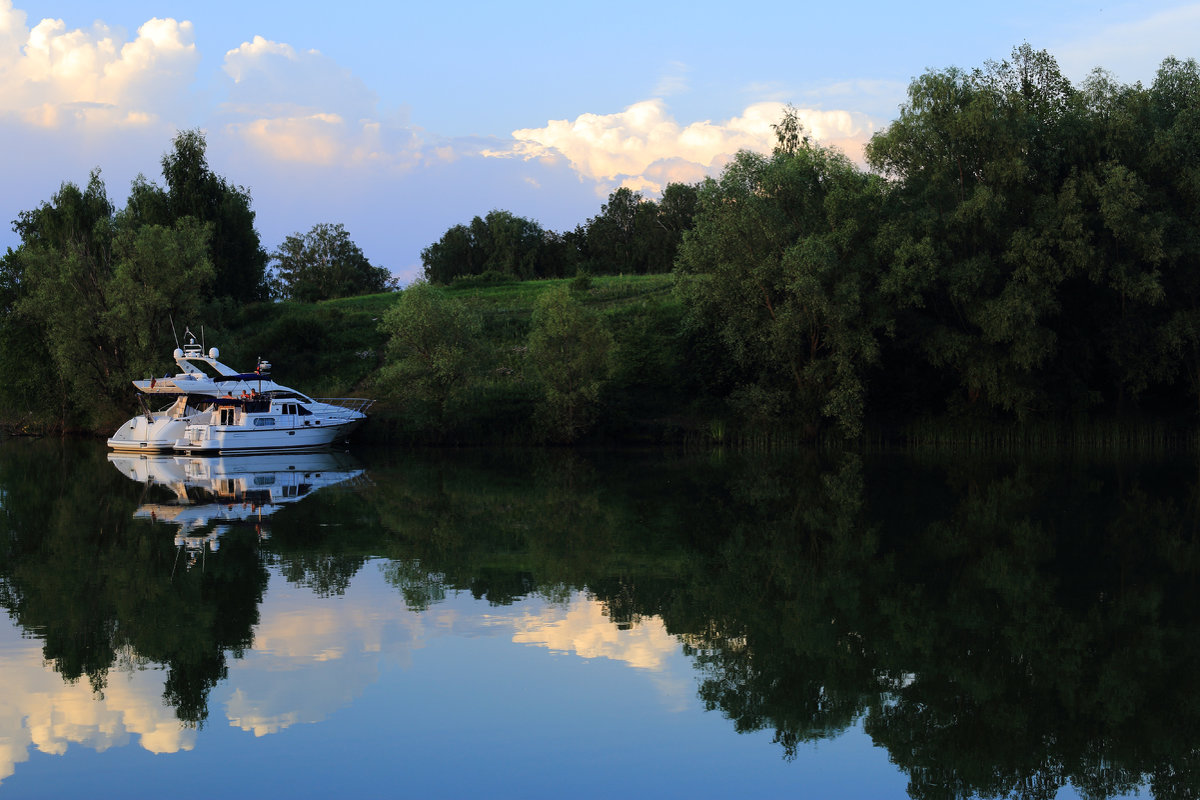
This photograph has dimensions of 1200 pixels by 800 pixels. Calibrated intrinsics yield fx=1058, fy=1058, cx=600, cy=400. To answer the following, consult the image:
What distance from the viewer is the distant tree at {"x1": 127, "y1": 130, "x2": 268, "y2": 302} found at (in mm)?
50688

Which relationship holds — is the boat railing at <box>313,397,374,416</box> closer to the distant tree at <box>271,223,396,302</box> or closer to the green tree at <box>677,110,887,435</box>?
the green tree at <box>677,110,887,435</box>

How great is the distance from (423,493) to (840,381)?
57.5 feet

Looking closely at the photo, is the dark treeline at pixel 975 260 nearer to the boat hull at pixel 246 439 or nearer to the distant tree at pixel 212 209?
the boat hull at pixel 246 439

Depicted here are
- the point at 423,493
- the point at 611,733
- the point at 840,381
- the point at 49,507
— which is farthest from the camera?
the point at 840,381

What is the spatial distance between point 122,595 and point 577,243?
67563 mm

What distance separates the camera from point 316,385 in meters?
45.9

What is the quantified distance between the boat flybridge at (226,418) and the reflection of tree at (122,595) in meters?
14.2

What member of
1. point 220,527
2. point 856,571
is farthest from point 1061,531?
point 220,527

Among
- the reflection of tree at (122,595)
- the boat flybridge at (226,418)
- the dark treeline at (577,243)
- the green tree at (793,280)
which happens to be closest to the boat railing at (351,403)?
the boat flybridge at (226,418)

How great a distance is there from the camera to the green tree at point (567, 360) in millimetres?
37406

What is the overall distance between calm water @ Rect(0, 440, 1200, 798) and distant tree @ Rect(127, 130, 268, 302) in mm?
33182

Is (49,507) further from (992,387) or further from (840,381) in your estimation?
(992,387)

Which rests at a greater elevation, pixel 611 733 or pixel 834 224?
pixel 834 224

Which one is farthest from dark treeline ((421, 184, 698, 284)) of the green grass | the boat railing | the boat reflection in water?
the boat reflection in water
